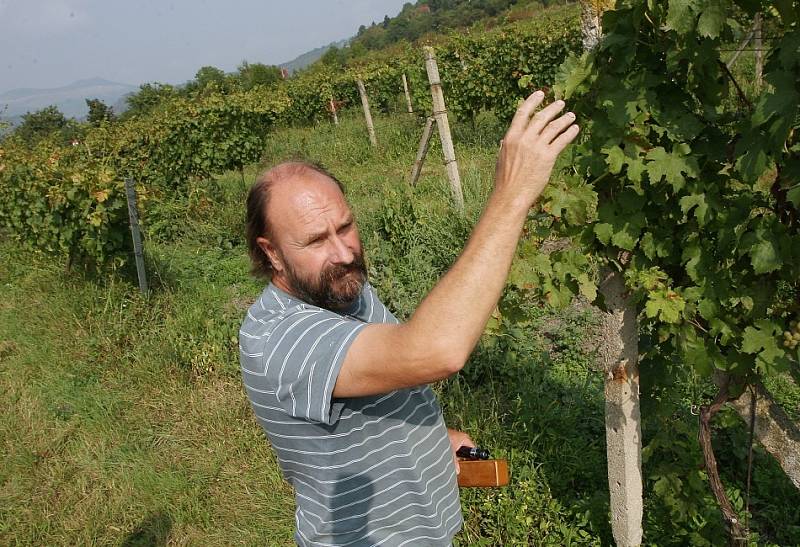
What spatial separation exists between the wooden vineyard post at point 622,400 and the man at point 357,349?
0.64m

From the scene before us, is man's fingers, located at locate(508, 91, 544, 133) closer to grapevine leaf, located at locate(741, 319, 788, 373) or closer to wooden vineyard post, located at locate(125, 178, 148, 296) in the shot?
grapevine leaf, located at locate(741, 319, 788, 373)

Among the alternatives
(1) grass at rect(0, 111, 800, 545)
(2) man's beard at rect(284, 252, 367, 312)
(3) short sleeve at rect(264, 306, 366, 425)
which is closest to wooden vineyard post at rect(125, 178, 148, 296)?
(1) grass at rect(0, 111, 800, 545)

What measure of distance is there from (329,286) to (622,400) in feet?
3.80

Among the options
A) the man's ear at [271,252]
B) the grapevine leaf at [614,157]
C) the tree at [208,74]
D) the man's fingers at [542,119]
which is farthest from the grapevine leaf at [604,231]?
the tree at [208,74]

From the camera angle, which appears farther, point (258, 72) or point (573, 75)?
point (258, 72)

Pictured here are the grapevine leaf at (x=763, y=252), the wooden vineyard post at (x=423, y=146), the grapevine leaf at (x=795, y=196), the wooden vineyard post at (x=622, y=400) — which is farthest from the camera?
→ the wooden vineyard post at (x=423, y=146)

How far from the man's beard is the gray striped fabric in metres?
0.04

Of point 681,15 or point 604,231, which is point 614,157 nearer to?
point 604,231

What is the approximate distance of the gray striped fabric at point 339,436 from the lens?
1.46 m

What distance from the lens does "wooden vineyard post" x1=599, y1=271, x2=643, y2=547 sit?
211 centimetres

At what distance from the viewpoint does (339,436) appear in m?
1.61

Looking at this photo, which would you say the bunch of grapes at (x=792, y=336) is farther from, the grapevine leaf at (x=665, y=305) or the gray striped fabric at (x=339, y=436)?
the gray striped fabric at (x=339, y=436)

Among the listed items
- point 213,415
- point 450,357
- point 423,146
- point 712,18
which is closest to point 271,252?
point 450,357

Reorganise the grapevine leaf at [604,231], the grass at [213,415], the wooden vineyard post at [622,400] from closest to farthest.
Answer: the grapevine leaf at [604,231]
the wooden vineyard post at [622,400]
the grass at [213,415]
